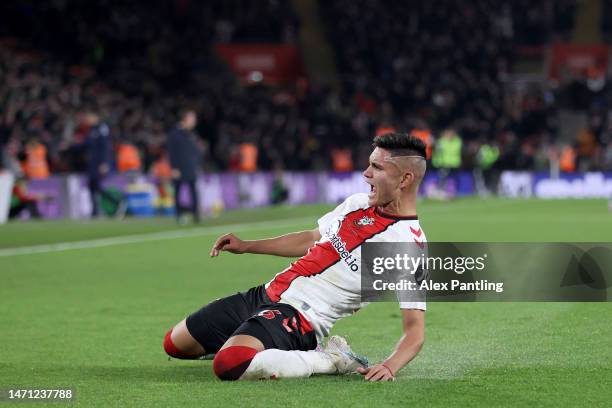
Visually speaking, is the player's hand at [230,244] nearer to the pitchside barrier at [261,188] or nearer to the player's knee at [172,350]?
the player's knee at [172,350]

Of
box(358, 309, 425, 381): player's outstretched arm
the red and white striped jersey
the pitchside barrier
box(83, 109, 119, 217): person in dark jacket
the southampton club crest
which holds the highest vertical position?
the southampton club crest

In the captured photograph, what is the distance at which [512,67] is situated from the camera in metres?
44.8

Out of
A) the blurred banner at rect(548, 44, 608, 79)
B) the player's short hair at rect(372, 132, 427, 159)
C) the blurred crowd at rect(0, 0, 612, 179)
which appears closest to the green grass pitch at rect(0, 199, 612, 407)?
the player's short hair at rect(372, 132, 427, 159)

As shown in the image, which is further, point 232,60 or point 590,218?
point 232,60

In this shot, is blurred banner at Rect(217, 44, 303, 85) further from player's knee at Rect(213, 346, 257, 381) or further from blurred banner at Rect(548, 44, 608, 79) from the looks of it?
player's knee at Rect(213, 346, 257, 381)

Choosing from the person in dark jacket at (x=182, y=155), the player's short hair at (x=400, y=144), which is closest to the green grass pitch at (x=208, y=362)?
the player's short hair at (x=400, y=144)

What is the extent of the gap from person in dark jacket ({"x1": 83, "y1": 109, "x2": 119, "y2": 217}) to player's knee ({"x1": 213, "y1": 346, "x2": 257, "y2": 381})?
758 inches

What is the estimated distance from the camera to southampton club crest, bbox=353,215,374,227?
6.89m

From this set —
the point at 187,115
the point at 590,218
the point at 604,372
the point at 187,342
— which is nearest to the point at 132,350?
the point at 187,342

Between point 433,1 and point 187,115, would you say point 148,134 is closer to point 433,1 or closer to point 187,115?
point 187,115

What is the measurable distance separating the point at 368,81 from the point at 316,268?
123ft

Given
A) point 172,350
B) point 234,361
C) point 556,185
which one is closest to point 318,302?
point 234,361

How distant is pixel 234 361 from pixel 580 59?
125ft

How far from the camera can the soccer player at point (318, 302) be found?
6.70 meters
